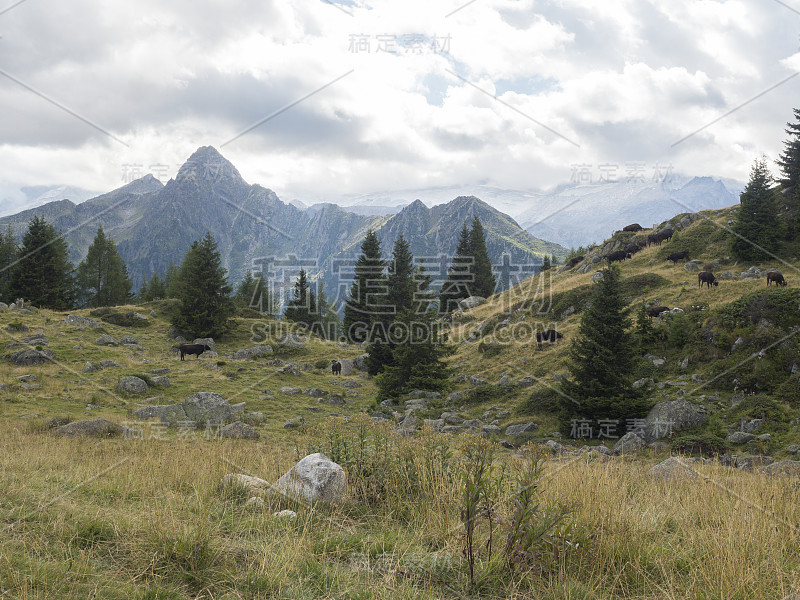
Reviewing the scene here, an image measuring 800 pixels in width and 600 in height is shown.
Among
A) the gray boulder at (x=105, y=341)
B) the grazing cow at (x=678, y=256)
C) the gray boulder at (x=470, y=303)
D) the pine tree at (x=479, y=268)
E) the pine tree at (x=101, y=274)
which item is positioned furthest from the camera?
the pine tree at (x=101, y=274)

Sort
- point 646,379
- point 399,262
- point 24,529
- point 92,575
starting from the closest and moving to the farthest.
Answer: point 92,575
point 24,529
point 646,379
point 399,262

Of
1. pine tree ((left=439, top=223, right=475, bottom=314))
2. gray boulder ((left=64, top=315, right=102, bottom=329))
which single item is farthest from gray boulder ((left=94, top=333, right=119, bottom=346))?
pine tree ((left=439, top=223, right=475, bottom=314))

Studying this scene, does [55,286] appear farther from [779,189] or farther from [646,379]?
[779,189]

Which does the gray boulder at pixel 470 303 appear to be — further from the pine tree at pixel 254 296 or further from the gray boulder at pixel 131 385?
the gray boulder at pixel 131 385

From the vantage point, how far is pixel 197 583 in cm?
400

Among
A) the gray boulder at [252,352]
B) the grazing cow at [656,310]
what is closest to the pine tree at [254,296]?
the gray boulder at [252,352]

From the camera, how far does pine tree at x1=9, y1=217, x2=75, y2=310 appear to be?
46.6 metres

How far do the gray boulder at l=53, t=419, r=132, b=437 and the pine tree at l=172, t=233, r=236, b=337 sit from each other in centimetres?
2445

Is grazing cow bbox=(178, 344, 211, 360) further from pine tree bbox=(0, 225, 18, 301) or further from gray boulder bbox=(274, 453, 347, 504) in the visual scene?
pine tree bbox=(0, 225, 18, 301)

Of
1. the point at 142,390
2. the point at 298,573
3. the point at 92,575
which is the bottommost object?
the point at 142,390

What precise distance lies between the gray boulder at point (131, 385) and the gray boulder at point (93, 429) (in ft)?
23.2

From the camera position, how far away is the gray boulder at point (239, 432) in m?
15.0

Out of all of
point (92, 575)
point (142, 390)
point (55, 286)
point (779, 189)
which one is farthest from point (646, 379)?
point (55, 286)

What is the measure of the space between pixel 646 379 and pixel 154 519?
63.0ft
